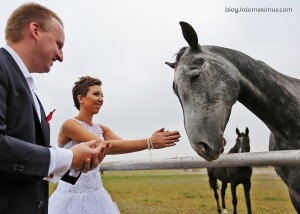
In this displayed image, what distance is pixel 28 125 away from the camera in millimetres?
1195

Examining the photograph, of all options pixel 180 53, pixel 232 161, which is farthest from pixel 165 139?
pixel 180 53

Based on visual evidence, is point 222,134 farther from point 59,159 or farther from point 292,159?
point 59,159

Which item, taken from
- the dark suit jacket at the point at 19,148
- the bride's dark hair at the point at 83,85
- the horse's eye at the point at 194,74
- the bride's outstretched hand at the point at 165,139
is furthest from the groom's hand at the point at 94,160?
the bride's dark hair at the point at 83,85

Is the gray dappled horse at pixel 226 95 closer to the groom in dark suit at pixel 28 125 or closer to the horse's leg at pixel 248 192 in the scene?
the horse's leg at pixel 248 192

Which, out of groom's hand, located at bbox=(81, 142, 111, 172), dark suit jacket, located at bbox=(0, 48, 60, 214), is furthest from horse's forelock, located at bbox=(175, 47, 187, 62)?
dark suit jacket, located at bbox=(0, 48, 60, 214)

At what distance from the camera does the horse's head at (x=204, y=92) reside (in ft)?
6.21

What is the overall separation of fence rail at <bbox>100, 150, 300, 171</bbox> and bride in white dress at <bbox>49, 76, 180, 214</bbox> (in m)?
0.31

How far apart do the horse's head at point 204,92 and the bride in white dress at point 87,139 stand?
1.41 feet

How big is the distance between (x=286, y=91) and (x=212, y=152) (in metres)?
0.67

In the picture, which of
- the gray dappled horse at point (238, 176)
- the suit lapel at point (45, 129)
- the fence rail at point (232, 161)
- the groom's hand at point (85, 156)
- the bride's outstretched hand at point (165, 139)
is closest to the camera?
the groom's hand at point (85, 156)

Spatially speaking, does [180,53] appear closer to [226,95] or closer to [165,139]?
[226,95]

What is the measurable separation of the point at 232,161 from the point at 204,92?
20.0 inches

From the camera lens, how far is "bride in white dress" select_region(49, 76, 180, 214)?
2.57 metres

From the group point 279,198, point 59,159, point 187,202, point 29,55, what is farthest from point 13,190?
point 187,202
